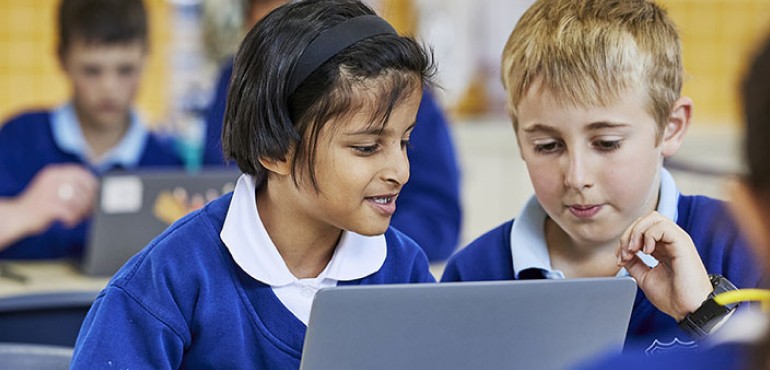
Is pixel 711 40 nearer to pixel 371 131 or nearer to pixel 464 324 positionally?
pixel 371 131

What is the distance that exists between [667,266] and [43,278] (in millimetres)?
1299

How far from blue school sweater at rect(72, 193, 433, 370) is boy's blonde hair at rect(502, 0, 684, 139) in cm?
39

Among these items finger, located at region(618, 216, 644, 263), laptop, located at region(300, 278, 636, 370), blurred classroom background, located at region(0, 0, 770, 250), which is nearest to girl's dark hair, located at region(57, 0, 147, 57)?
blurred classroom background, located at region(0, 0, 770, 250)

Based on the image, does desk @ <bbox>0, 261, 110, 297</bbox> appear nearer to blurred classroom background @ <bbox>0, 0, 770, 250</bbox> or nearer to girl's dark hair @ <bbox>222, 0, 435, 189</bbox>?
girl's dark hair @ <bbox>222, 0, 435, 189</bbox>

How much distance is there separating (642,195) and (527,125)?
0.51ft

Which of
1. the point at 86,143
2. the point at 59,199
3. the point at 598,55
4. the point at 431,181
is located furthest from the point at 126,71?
the point at 598,55

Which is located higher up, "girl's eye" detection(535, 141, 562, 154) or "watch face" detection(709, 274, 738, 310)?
"girl's eye" detection(535, 141, 562, 154)

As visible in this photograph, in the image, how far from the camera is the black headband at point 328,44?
3.92 feet

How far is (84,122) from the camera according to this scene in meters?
2.54

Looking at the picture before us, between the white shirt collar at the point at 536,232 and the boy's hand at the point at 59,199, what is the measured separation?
43.4 inches

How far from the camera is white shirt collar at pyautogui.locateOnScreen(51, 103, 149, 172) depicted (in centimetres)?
250

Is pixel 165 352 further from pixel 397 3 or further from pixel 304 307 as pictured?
pixel 397 3

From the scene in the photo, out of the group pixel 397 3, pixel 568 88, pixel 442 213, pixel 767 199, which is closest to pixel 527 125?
pixel 568 88

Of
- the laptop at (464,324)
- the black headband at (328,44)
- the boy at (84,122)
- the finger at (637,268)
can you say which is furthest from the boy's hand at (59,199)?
the laptop at (464,324)
